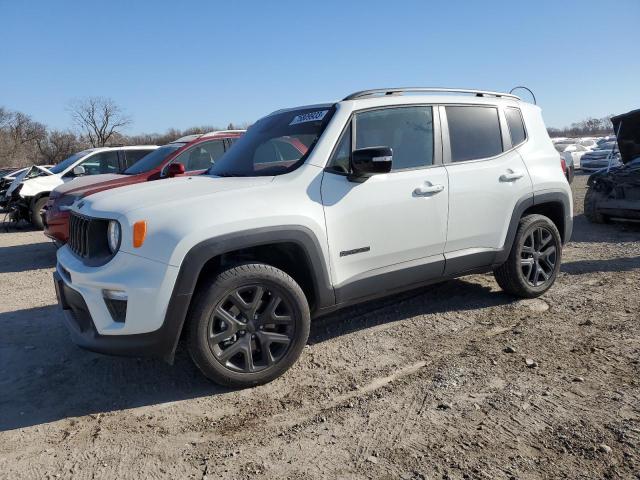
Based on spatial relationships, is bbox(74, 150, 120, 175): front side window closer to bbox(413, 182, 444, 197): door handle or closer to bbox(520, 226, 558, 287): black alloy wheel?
bbox(413, 182, 444, 197): door handle

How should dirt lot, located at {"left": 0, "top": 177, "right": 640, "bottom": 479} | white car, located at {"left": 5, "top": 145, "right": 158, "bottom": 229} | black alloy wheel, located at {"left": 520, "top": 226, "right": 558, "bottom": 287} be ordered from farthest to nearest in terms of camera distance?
white car, located at {"left": 5, "top": 145, "right": 158, "bottom": 229}
black alloy wheel, located at {"left": 520, "top": 226, "right": 558, "bottom": 287}
dirt lot, located at {"left": 0, "top": 177, "right": 640, "bottom": 479}

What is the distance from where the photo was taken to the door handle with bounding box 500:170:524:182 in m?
4.45

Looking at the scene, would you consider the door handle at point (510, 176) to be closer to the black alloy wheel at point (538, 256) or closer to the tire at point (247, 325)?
the black alloy wheel at point (538, 256)

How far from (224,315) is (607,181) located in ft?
26.4

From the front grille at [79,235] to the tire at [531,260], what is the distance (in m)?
3.50

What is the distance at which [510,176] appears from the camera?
4484 mm

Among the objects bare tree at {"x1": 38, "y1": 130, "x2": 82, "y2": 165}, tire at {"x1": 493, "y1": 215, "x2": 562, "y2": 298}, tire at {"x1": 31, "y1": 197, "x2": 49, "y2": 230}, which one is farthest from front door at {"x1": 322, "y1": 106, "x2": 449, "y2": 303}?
bare tree at {"x1": 38, "y1": 130, "x2": 82, "y2": 165}

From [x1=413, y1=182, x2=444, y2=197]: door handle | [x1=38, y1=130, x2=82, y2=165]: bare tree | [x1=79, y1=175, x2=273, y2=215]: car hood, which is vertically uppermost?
[x1=38, y1=130, x2=82, y2=165]: bare tree

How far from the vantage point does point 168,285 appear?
9.79ft

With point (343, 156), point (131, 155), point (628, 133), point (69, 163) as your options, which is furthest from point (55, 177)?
point (628, 133)

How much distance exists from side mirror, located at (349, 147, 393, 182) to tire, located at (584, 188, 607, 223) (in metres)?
6.90

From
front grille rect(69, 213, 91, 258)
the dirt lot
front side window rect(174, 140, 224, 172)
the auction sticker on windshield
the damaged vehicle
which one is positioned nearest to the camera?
the dirt lot

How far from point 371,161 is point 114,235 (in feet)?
5.64

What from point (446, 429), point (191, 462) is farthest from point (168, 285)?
point (446, 429)
